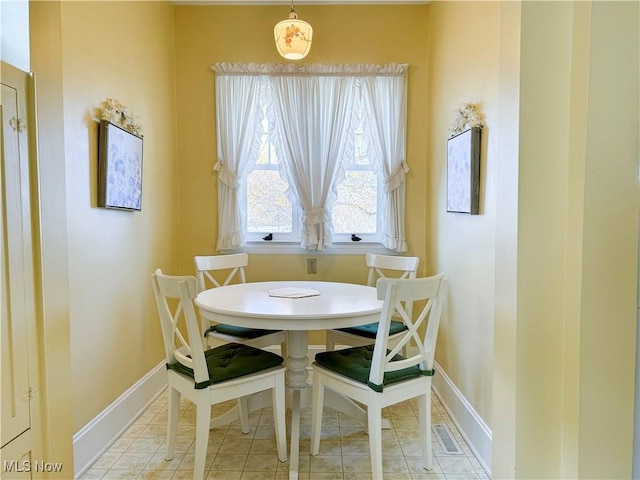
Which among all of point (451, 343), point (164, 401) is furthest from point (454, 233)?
point (164, 401)

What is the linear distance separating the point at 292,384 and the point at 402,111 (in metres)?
2.23

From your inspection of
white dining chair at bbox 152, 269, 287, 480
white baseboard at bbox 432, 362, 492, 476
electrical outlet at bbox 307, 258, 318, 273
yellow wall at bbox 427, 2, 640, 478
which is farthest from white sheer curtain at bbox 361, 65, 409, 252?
yellow wall at bbox 427, 2, 640, 478

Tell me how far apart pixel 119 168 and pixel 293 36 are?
50.7 inches

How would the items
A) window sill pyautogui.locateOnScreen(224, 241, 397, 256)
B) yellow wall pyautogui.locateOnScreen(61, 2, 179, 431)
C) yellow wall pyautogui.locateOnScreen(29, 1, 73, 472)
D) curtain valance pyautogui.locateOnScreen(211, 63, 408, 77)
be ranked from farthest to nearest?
window sill pyautogui.locateOnScreen(224, 241, 397, 256) → curtain valance pyautogui.locateOnScreen(211, 63, 408, 77) → yellow wall pyautogui.locateOnScreen(61, 2, 179, 431) → yellow wall pyautogui.locateOnScreen(29, 1, 73, 472)

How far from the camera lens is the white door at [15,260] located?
1.21 metres

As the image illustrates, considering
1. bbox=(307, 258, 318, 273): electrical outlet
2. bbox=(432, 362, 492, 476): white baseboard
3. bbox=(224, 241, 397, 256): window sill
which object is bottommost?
bbox=(432, 362, 492, 476): white baseboard

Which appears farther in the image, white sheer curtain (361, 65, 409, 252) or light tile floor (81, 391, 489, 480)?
white sheer curtain (361, 65, 409, 252)

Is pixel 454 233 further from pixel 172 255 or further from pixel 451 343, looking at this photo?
pixel 172 255

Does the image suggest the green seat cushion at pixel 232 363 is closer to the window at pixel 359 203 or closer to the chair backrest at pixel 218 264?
the chair backrest at pixel 218 264

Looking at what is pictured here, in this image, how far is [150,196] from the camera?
2.64m

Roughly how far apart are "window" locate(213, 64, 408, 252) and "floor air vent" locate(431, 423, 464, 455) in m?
1.32

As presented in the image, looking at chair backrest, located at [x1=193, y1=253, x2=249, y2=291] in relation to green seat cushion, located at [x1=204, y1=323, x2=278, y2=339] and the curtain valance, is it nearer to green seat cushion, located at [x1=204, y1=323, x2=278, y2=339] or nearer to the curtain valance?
green seat cushion, located at [x1=204, y1=323, x2=278, y2=339]

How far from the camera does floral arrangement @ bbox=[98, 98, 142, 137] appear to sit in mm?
2033

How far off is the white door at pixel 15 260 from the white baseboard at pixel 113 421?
632 mm
